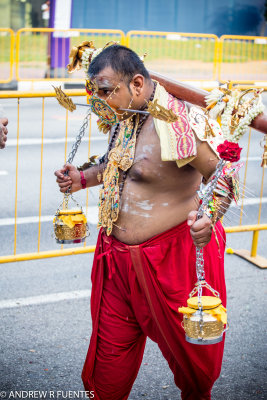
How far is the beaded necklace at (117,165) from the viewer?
10.6ft

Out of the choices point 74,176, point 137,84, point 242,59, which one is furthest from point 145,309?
point 242,59

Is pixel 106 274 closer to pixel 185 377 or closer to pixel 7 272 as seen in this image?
pixel 185 377

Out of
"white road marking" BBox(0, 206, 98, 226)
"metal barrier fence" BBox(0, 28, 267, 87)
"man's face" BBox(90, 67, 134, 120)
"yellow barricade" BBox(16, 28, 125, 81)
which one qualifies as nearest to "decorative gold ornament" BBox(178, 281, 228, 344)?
"man's face" BBox(90, 67, 134, 120)

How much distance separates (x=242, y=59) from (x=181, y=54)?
1474mm

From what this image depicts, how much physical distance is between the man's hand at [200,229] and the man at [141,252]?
0.58ft

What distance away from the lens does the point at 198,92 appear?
3.31 metres

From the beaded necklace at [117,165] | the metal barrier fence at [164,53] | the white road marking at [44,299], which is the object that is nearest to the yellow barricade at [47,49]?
the metal barrier fence at [164,53]

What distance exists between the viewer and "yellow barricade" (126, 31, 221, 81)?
1491cm

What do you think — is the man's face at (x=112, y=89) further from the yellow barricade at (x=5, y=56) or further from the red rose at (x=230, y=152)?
the yellow barricade at (x=5, y=56)

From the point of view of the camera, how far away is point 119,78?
3035 millimetres

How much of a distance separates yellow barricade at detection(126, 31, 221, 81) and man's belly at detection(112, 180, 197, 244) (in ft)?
37.7

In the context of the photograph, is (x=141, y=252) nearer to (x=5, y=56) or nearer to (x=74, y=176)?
(x=74, y=176)

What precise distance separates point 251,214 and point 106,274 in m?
4.50

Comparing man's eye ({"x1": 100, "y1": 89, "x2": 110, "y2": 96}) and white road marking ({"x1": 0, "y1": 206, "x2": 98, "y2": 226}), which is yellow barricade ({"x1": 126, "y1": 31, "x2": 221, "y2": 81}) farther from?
man's eye ({"x1": 100, "y1": 89, "x2": 110, "y2": 96})
